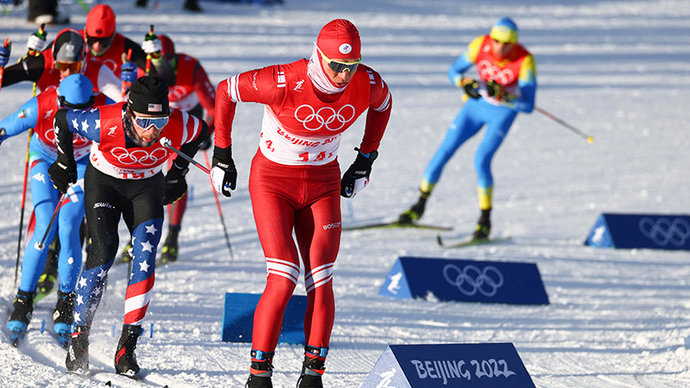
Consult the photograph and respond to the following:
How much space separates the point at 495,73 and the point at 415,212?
150cm

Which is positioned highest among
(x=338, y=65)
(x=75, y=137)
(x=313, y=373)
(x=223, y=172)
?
(x=338, y=65)

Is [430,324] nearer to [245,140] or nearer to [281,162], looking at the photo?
[281,162]

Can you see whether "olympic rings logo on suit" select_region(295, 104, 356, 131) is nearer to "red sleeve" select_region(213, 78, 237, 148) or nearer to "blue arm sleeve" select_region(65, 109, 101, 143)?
"red sleeve" select_region(213, 78, 237, 148)

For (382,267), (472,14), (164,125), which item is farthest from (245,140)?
(472,14)

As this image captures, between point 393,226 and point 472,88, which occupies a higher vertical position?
point 472,88

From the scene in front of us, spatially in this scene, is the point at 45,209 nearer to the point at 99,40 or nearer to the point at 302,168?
the point at 99,40

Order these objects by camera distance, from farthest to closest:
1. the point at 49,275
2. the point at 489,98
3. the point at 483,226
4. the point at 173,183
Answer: the point at 483,226 → the point at 489,98 → the point at 49,275 → the point at 173,183

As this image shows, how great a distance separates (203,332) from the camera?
19.9 ft

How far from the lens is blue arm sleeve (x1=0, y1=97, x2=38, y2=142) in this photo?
226 inches

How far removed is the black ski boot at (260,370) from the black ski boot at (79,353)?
1062mm

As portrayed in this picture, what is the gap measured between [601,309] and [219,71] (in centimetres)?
848

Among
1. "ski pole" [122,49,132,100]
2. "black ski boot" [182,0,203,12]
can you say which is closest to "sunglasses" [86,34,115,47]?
"ski pole" [122,49,132,100]

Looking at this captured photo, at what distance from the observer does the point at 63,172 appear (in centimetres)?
534

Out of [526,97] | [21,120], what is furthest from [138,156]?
[526,97]
